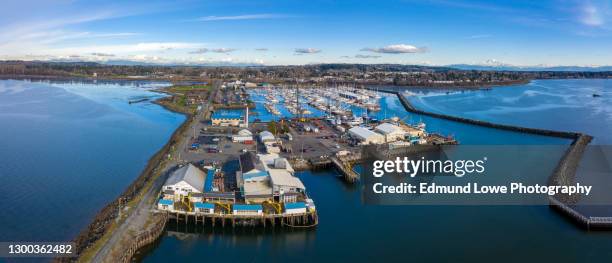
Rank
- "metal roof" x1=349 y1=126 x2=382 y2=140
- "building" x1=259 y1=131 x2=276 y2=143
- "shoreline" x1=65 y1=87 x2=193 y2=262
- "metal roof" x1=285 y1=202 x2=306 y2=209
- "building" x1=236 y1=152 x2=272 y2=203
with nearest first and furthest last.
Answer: "shoreline" x1=65 y1=87 x2=193 y2=262, "metal roof" x1=285 y1=202 x2=306 y2=209, "building" x1=236 y1=152 x2=272 y2=203, "building" x1=259 y1=131 x2=276 y2=143, "metal roof" x1=349 y1=126 x2=382 y2=140

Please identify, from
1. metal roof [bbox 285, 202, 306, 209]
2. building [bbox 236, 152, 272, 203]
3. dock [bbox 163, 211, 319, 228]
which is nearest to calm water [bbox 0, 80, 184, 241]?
dock [bbox 163, 211, 319, 228]

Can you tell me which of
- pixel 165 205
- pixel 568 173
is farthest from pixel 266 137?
pixel 568 173

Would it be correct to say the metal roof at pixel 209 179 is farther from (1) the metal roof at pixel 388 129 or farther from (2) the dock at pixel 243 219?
(1) the metal roof at pixel 388 129

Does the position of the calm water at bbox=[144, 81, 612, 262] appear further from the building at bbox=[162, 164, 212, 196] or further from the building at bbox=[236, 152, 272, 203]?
the building at bbox=[162, 164, 212, 196]

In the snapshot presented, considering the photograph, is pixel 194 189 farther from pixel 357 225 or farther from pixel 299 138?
pixel 299 138

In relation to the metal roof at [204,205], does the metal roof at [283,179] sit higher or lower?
higher

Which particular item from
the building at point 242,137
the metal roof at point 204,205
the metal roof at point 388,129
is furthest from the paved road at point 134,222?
the metal roof at point 388,129
